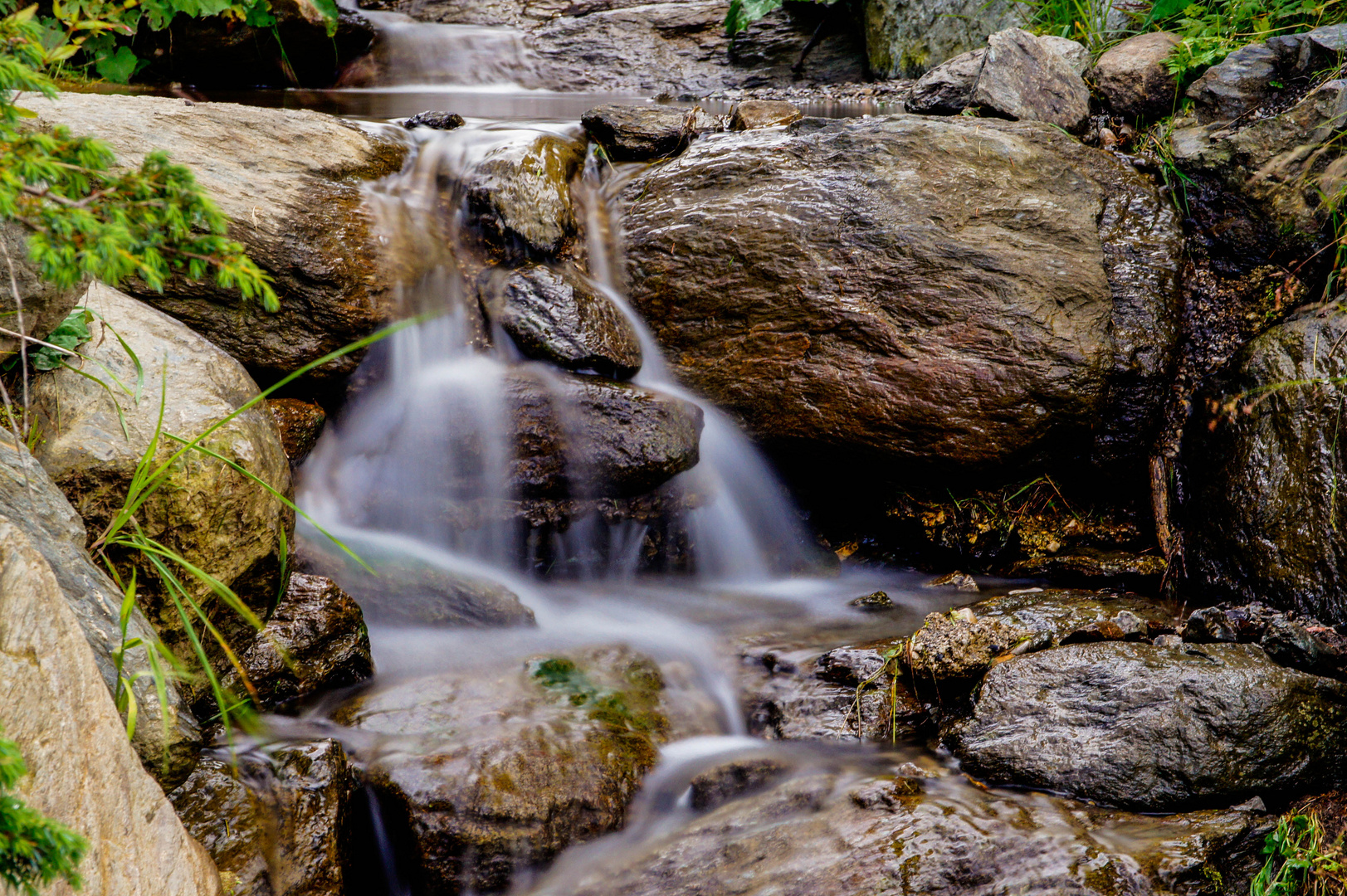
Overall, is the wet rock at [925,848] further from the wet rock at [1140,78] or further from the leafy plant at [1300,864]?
the wet rock at [1140,78]

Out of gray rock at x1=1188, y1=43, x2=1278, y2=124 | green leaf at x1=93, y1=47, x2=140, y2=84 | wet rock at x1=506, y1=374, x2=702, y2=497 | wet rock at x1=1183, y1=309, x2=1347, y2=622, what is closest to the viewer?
wet rock at x1=1183, y1=309, x2=1347, y2=622

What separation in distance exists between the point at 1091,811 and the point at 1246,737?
573 millimetres

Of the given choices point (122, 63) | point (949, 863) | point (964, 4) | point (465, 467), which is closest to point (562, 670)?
point (465, 467)

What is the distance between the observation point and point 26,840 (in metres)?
1.01

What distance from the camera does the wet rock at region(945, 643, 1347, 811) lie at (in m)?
2.71

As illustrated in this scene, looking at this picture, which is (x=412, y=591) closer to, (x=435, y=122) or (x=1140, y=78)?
(x=435, y=122)

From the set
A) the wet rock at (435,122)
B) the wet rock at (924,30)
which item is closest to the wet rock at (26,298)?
the wet rock at (435,122)

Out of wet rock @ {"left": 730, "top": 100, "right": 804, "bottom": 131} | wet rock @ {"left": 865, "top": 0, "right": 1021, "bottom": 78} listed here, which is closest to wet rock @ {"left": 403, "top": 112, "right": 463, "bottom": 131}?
wet rock @ {"left": 730, "top": 100, "right": 804, "bottom": 131}

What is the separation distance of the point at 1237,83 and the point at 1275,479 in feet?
8.50

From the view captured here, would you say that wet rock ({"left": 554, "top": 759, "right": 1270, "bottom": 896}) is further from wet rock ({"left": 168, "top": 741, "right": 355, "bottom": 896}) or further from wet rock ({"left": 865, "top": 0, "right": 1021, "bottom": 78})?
wet rock ({"left": 865, "top": 0, "right": 1021, "bottom": 78})

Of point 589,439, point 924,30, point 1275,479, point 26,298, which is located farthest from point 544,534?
point 924,30

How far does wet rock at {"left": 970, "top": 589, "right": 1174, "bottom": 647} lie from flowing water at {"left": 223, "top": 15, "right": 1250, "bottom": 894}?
405 millimetres

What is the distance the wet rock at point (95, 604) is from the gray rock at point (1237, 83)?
584 cm

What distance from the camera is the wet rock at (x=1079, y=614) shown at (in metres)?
3.45
